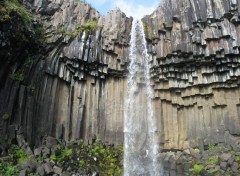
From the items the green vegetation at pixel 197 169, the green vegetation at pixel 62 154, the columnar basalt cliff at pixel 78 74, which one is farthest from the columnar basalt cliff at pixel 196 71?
the green vegetation at pixel 62 154

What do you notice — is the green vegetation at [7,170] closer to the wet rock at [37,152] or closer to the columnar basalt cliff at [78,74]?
the wet rock at [37,152]

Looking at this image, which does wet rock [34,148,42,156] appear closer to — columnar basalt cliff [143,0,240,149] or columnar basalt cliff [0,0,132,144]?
columnar basalt cliff [0,0,132,144]

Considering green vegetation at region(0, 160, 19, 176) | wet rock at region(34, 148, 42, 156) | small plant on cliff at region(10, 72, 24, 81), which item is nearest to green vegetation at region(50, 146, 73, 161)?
wet rock at region(34, 148, 42, 156)

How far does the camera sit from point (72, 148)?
49.1 feet

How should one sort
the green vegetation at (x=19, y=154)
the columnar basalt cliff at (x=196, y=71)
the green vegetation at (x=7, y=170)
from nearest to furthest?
the green vegetation at (x=7, y=170) < the green vegetation at (x=19, y=154) < the columnar basalt cliff at (x=196, y=71)

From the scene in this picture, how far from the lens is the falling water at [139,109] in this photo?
17031 mm

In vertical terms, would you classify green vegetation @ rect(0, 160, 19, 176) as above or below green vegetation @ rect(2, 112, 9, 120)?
below

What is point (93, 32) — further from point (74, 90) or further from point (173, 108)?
point (173, 108)

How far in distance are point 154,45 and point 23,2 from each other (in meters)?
8.38

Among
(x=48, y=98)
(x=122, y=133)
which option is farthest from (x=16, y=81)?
(x=122, y=133)

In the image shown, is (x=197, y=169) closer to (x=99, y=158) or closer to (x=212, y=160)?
(x=212, y=160)

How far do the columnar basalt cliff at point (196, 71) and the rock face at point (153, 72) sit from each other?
5 centimetres

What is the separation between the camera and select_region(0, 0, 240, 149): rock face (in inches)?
634

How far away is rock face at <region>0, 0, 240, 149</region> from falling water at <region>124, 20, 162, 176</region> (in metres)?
0.45
